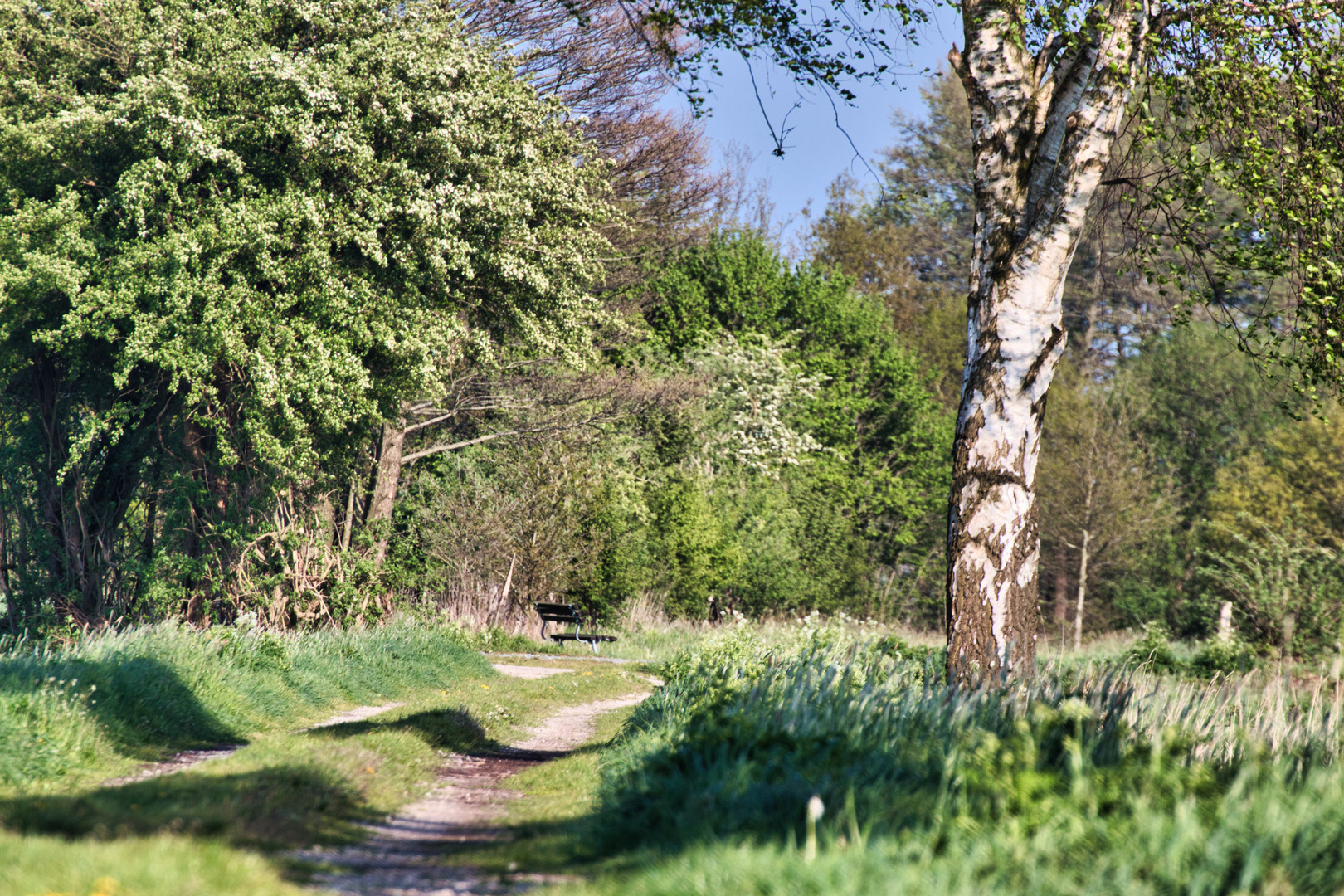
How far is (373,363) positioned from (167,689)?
8.97m

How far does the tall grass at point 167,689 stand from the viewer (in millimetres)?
6570

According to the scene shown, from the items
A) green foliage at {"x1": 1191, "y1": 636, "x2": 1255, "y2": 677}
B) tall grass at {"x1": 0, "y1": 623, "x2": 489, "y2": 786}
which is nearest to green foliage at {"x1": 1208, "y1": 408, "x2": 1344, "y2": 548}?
green foliage at {"x1": 1191, "y1": 636, "x2": 1255, "y2": 677}

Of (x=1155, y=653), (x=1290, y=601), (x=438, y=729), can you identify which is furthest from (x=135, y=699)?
(x=1290, y=601)

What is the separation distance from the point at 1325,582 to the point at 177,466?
70.5 feet

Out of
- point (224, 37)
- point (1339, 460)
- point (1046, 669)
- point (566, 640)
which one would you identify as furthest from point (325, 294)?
point (1339, 460)

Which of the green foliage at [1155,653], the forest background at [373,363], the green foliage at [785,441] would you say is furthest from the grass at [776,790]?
the green foliage at [785,441]

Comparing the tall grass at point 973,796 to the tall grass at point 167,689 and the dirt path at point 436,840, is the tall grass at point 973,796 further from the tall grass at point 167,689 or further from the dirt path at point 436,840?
the tall grass at point 167,689

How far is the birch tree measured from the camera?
316 inches

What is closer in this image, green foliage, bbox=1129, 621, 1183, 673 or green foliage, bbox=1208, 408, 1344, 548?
green foliage, bbox=1129, 621, 1183, 673

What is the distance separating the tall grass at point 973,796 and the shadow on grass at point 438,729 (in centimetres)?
228

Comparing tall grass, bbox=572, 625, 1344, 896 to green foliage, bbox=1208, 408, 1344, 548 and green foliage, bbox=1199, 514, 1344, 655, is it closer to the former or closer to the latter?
green foliage, bbox=1199, 514, 1344, 655

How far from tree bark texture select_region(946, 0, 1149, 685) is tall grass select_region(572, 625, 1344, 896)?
41.8 inches

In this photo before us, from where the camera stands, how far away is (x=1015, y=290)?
8195 mm

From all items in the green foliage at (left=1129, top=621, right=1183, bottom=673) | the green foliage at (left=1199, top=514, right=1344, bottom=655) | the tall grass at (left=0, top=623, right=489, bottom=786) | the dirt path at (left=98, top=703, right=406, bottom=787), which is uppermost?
the green foliage at (left=1199, top=514, right=1344, bottom=655)
